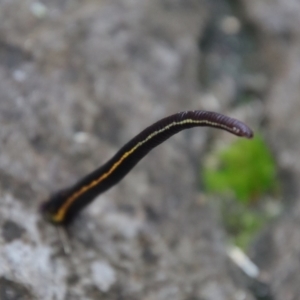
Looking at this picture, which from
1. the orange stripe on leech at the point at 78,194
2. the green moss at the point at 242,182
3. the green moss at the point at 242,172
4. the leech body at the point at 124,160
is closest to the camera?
the leech body at the point at 124,160

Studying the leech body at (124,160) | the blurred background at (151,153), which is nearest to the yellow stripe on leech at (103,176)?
the leech body at (124,160)

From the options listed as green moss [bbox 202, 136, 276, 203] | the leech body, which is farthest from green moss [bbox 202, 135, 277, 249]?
the leech body

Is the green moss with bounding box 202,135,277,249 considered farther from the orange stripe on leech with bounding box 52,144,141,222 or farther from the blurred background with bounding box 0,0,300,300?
the orange stripe on leech with bounding box 52,144,141,222

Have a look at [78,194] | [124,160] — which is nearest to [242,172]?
[78,194]

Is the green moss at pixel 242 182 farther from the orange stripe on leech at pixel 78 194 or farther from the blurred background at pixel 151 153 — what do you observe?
the orange stripe on leech at pixel 78 194

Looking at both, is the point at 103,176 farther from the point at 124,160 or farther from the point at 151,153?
the point at 151,153
